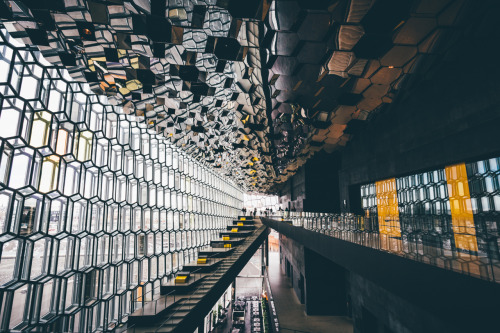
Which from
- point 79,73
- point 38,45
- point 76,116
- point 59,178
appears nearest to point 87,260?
point 59,178

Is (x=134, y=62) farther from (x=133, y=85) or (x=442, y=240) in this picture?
(x=442, y=240)

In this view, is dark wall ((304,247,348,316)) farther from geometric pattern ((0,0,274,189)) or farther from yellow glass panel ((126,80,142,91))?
yellow glass panel ((126,80,142,91))

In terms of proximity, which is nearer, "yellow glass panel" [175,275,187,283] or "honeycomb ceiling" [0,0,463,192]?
"honeycomb ceiling" [0,0,463,192]

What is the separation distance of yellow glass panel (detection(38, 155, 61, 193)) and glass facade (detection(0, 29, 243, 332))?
2 centimetres

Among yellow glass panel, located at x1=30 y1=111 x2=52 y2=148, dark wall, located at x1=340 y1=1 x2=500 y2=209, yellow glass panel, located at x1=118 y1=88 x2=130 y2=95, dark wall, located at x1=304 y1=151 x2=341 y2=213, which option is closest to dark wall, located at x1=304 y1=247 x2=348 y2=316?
dark wall, located at x1=304 y1=151 x2=341 y2=213

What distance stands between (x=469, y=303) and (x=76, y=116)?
29.5 ft

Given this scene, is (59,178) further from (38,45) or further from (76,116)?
(38,45)

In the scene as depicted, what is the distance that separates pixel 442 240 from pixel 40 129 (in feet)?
27.1

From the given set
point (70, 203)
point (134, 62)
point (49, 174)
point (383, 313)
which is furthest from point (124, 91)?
point (383, 313)

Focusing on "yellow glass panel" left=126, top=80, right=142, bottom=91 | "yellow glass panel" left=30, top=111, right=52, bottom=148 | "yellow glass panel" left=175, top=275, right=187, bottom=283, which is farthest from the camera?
"yellow glass panel" left=175, top=275, right=187, bottom=283

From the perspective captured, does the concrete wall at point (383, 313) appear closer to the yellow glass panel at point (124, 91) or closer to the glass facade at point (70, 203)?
the glass facade at point (70, 203)

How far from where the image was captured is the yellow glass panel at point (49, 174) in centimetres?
572

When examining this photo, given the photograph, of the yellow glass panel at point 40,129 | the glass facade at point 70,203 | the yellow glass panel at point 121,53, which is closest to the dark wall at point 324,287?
the glass facade at point 70,203

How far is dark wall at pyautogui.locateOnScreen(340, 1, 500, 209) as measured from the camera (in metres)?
5.00
